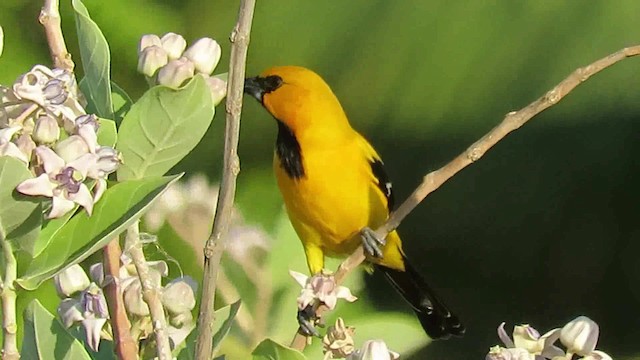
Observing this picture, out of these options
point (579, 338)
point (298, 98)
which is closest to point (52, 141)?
point (579, 338)

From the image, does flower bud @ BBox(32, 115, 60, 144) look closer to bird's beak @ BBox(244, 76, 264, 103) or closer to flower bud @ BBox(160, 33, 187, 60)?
flower bud @ BBox(160, 33, 187, 60)

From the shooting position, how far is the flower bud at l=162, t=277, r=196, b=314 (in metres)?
0.40

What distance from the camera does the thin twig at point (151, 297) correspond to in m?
0.34

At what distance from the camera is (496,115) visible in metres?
0.99

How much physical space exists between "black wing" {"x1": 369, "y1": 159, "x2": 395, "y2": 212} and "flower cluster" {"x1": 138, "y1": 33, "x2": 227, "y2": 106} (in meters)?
0.70

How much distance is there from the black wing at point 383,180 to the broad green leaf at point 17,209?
0.75 metres

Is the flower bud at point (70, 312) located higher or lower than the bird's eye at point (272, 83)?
higher

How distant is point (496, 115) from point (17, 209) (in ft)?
2.39

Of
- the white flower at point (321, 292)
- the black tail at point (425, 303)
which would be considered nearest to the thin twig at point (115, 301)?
the white flower at point (321, 292)

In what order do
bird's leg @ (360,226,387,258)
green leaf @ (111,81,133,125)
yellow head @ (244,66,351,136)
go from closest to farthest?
1. green leaf @ (111,81,133,125)
2. bird's leg @ (360,226,387,258)
3. yellow head @ (244,66,351,136)

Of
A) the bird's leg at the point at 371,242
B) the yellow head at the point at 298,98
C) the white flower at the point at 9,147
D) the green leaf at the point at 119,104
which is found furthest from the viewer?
the yellow head at the point at 298,98

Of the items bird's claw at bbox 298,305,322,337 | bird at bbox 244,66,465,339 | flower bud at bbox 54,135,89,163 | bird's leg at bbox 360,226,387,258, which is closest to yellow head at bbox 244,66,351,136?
bird at bbox 244,66,465,339

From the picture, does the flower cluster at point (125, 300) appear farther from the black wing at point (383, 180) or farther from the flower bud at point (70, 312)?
the black wing at point (383, 180)

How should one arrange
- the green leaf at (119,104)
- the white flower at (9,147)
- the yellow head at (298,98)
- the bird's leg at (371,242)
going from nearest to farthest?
the white flower at (9,147), the green leaf at (119,104), the bird's leg at (371,242), the yellow head at (298,98)
